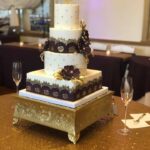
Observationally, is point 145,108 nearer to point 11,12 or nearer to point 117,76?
point 117,76

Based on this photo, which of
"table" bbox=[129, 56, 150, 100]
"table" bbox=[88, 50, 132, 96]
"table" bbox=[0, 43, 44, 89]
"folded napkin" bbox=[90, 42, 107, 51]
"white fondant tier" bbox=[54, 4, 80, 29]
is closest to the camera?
"white fondant tier" bbox=[54, 4, 80, 29]

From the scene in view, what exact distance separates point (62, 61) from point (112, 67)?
2.13m

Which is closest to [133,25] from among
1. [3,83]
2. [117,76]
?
[117,76]

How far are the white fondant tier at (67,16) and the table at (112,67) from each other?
2037mm

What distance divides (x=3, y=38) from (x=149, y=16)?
2707mm

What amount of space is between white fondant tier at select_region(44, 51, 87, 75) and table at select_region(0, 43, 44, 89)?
2.73 m

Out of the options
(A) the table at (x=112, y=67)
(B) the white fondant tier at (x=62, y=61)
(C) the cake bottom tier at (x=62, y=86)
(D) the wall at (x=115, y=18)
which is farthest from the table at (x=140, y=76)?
(B) the white fondant tier at (x=62, y=61)

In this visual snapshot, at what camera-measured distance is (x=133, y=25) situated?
458 cm

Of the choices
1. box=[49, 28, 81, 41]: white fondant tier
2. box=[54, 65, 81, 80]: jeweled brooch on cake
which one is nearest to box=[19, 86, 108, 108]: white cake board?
box=[54, 65, 81, 80]: jeweled brooch on cake

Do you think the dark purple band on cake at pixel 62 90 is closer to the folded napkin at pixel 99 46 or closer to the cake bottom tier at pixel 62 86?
the cake bottom tier at pixel 62 86

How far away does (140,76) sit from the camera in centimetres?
349

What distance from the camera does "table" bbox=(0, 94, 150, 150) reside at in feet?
4.74

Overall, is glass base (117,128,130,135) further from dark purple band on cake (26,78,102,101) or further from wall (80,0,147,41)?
wall (80,0,147,41)

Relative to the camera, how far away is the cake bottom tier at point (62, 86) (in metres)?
1.50
